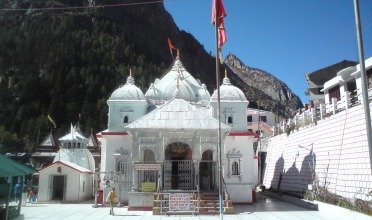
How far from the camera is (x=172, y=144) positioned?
25219 millimetres

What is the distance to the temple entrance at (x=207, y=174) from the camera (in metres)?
24.0

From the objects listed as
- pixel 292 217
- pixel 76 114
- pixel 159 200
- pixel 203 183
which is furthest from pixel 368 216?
pixel 76 114

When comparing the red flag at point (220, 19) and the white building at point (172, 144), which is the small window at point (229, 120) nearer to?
the white building at point (172, 144)

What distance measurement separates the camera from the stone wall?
1753 cm

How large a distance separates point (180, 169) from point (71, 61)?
75.4 m

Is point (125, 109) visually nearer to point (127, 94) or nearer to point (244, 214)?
point (127, 94)

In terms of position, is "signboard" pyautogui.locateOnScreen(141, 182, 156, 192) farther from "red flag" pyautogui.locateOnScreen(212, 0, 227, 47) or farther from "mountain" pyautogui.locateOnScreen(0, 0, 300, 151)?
"mountain" pyautogui.locateOnScreen(0, 0, 300, 151)

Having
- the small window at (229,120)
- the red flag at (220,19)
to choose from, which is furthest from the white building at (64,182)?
the red flag at (220,19)

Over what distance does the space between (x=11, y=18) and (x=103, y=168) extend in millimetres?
92880

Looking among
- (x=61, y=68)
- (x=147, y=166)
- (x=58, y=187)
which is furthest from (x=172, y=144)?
(x=61, y=68)

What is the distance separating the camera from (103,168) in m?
26.6

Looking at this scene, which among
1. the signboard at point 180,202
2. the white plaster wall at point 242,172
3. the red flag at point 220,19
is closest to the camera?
the red flag at point 220,19

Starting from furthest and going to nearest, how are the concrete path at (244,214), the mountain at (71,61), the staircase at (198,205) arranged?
the mountain at (71,61) < the staircase at (198,205) < the concrete path at (244,214)

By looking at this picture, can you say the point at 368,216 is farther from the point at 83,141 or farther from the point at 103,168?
the point at 83,141
